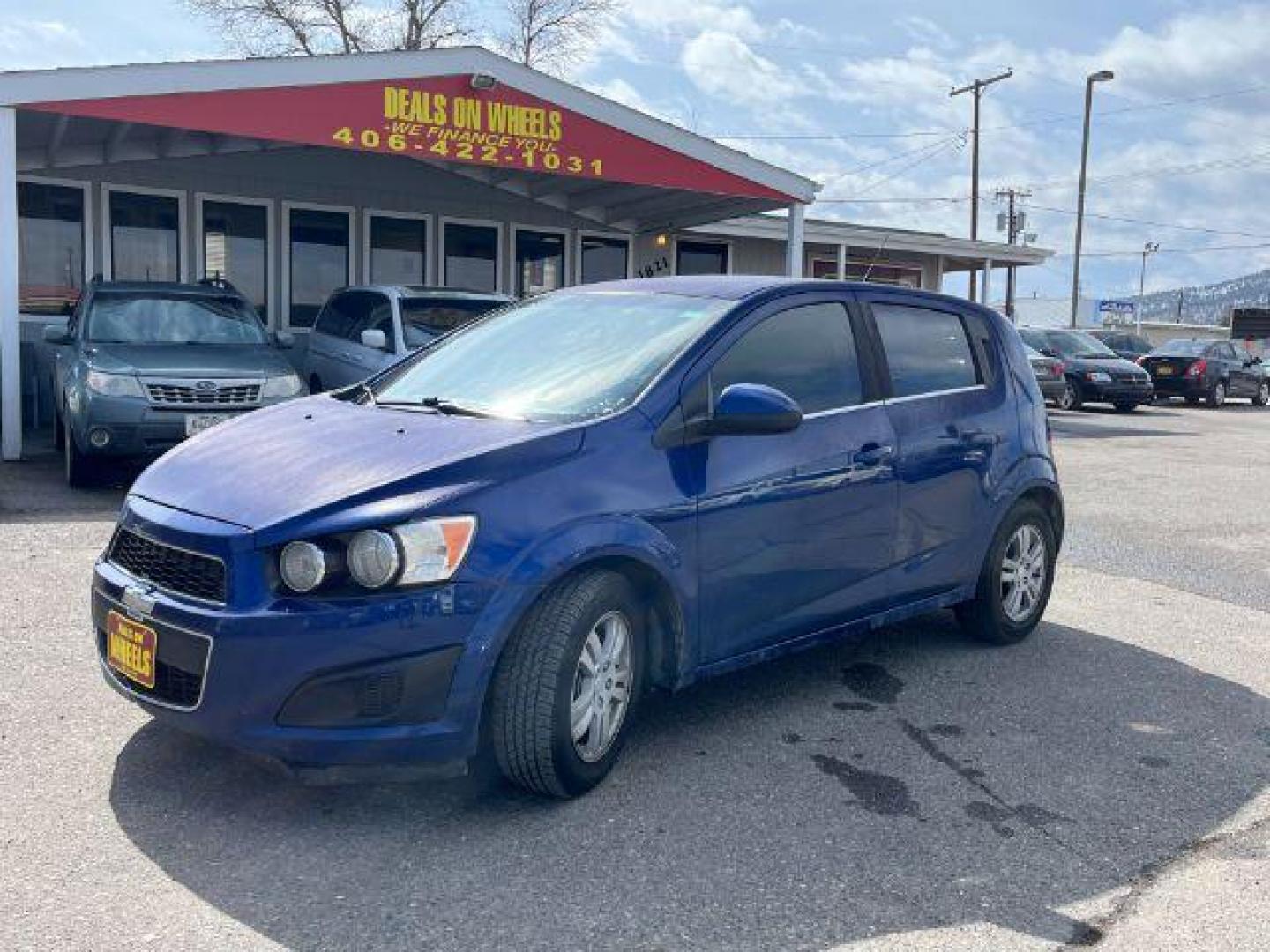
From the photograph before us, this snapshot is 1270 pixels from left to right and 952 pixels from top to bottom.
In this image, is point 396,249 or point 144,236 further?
point 396,249

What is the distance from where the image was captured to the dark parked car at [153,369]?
27.8 feet

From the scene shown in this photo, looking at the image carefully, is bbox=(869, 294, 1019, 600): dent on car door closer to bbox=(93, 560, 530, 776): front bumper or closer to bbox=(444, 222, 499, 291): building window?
bbox=(93, 560, 530, 776): front bumper

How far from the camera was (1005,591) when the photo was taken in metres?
5.65

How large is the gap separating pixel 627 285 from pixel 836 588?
4.95ft

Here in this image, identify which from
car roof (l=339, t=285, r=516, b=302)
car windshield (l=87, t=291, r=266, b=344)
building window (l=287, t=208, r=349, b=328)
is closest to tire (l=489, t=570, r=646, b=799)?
car windshield (l=87, t=291, r=266, b=344)

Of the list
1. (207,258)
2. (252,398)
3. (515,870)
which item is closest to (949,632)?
(515,870)

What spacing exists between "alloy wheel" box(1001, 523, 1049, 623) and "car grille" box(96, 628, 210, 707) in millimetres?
3682

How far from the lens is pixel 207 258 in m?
15.3

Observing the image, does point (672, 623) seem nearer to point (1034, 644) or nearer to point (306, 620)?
point (306, 620)

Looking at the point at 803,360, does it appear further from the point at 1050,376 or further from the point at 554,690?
the point at 1050,376

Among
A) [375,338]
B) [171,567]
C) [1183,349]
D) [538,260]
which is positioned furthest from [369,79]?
[1183,349]

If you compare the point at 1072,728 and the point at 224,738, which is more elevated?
the point at 224,738

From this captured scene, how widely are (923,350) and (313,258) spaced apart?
12.5 m

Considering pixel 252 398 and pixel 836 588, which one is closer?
pixel 836 588
